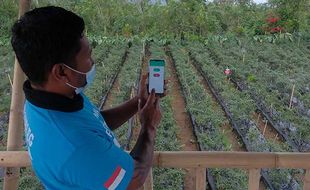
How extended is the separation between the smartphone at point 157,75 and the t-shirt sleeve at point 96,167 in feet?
1.27

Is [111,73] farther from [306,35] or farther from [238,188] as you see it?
[306,35]

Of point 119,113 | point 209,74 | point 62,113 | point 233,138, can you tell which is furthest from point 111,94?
point 62,113

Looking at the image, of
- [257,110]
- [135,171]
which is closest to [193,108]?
[257,110]

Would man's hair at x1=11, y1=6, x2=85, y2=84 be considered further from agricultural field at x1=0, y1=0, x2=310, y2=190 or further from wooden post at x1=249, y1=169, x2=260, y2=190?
wooden post at x1=249, y1=169, x2=260, y2=190

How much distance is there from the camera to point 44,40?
0.89m

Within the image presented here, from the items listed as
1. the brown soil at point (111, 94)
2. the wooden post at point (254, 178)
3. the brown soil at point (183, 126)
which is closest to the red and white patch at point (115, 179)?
the wooden post at point (254, 178)

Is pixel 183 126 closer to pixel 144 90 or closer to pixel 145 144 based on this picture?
pixel 144 90

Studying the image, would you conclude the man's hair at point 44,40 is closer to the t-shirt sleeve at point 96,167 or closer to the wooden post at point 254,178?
the t-shirt sleeve at point 96,167

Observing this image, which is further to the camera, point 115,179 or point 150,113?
point 150,113

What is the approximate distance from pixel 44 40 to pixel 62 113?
178mm

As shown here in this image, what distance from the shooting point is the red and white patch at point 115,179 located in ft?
3.04

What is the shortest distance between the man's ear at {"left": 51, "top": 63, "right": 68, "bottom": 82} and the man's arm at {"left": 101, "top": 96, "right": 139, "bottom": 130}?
1.41ft

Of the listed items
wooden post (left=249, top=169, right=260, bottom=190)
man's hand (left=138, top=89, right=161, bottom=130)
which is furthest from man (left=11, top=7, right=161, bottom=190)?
wooden post (left=249, top=169, right=260, bottom=190)

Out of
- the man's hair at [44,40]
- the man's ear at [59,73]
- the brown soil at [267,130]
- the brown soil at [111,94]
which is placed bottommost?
the brown soil at [267,130]
